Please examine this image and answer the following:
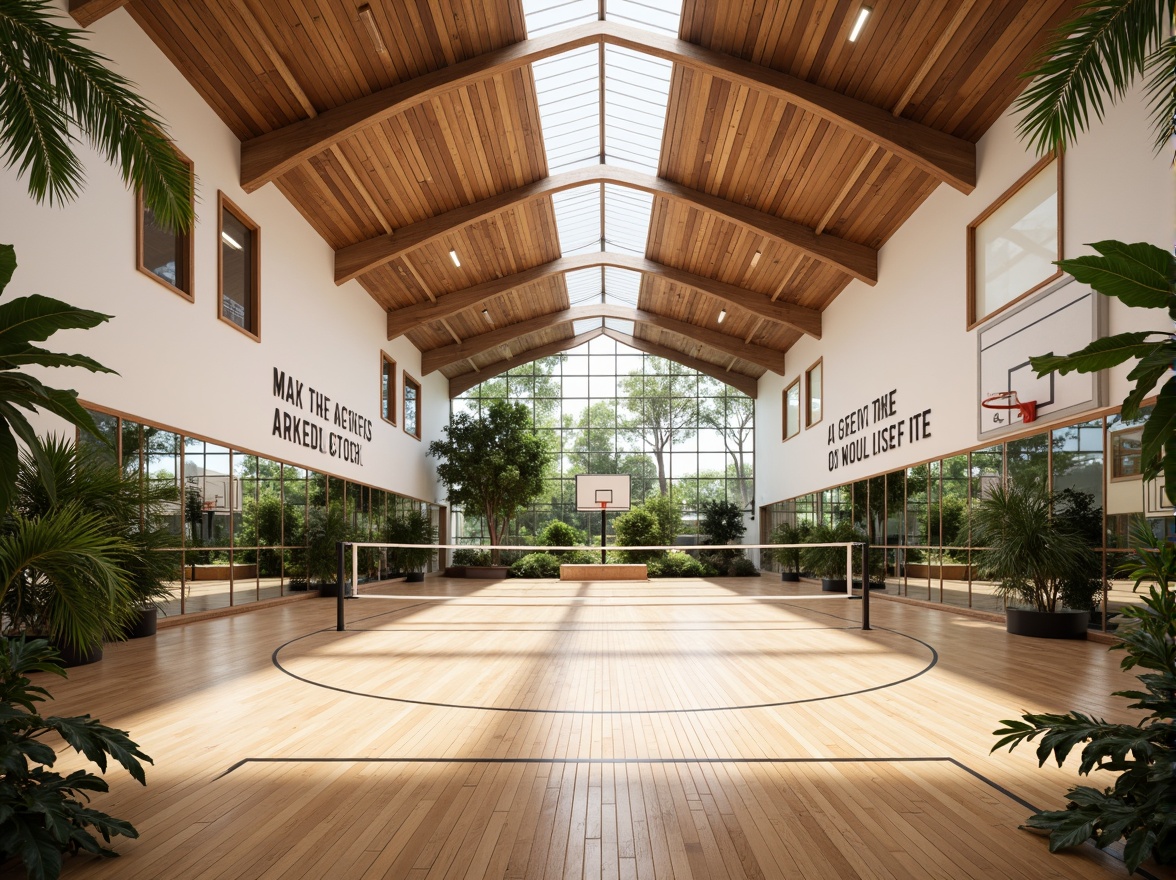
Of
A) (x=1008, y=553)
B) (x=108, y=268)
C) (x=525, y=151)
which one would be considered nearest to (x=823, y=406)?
(x=525, y=151)

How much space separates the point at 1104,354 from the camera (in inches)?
128

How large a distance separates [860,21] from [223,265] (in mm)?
9612

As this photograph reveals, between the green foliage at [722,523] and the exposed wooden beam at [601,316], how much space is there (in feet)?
17.5

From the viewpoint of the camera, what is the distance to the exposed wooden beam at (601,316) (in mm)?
26000

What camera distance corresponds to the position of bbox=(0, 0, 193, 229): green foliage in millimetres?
4051

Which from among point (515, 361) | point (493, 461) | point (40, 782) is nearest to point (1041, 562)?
point (40, 782)

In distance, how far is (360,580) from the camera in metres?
20.1

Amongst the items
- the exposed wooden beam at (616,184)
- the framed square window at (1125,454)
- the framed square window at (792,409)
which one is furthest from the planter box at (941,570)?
the framed square window at (792,409)

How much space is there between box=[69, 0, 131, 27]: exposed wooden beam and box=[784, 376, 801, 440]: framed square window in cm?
1946

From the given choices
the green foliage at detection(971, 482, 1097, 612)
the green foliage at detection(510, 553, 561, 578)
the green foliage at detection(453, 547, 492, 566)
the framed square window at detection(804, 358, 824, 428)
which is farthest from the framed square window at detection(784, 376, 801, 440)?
the green foliage at detection(971, 482, 1097, 612)

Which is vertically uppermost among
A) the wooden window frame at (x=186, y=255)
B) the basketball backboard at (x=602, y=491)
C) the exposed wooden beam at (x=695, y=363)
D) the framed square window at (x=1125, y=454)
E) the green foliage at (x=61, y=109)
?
the exposed wooden beam at (x=695, y=363)

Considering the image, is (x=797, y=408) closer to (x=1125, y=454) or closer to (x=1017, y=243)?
(x=1017, y=243)

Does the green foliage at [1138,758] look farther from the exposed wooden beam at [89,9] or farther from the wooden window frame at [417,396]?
the wooden window frame at [417,396]

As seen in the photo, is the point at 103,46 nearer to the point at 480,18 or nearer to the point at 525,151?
the point at 480,18
